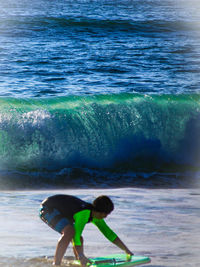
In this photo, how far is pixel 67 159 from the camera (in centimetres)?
1054

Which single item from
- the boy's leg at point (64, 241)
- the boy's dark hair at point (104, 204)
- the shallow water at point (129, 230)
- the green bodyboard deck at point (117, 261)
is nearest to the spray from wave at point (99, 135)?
the shallow water at point (129, 230)

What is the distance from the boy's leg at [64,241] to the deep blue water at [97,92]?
4.72m

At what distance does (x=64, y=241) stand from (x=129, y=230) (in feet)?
5.04

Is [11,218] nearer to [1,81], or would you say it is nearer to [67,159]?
[67,159]

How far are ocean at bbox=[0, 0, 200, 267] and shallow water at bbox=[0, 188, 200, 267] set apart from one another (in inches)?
0.6

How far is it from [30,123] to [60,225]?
6.58 m

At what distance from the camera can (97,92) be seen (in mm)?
15734

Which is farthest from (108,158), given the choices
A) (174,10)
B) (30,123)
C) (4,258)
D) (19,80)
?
(174,10)

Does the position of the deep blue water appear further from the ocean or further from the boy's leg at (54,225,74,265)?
the boy's leg at (54,225,74,265)

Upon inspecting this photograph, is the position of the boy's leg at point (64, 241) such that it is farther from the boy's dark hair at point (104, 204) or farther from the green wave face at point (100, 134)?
the green wave face at point (100, 134)

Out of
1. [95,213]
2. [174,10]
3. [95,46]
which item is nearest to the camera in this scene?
[95,213]

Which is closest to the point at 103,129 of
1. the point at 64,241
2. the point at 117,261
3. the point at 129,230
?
the point at 129,230

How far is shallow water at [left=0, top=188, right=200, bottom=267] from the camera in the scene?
195 inches

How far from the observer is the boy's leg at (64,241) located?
4.49m
